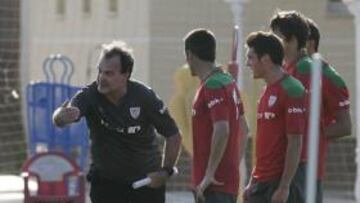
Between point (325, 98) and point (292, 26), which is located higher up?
point (292, 26)

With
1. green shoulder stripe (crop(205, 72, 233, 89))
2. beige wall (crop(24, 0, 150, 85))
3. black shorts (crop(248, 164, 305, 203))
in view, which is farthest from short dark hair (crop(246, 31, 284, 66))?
beige wall (crop(24, 0, 150, 85))

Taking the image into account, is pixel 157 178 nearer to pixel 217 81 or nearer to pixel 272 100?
pixel 217 81

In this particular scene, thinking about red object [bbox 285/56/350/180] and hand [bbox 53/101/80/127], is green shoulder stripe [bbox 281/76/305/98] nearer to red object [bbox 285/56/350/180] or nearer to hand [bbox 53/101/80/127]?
red object [bbox 285/56/350/180]

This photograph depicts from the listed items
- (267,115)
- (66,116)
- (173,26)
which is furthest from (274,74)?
(173,26)

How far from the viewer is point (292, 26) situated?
281 inches

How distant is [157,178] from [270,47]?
3.58 ft

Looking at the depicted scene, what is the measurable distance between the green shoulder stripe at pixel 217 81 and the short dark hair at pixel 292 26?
44cm

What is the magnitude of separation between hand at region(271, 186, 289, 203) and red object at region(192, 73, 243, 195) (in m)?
0.62

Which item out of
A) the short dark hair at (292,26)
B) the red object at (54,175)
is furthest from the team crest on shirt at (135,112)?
the red object at (54,175)

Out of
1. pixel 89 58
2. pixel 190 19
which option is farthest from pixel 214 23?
pixel 89 58

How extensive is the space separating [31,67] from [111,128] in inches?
353

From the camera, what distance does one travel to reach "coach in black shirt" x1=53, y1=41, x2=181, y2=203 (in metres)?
7.32

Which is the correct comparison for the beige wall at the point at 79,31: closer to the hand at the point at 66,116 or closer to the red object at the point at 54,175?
the red object at the point at 54,175

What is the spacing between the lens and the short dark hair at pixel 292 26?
7.14m
